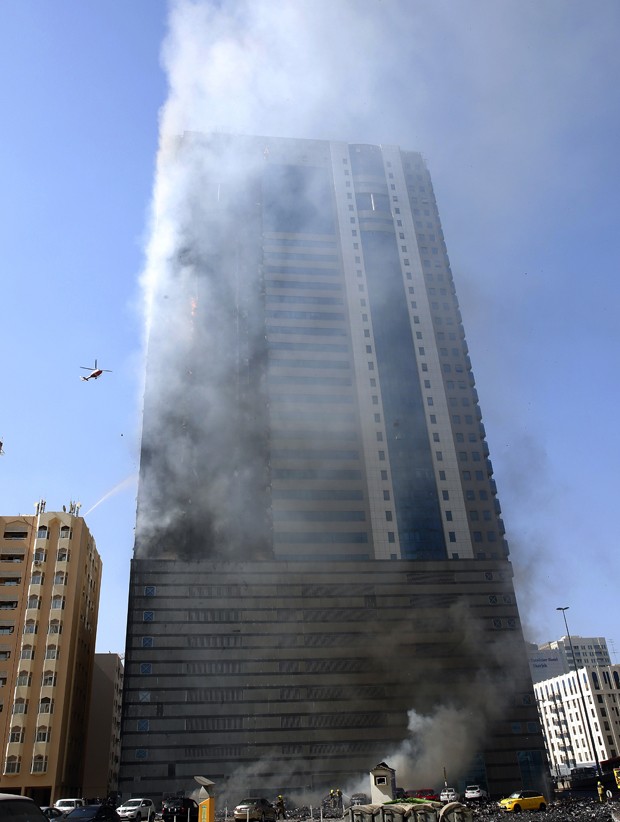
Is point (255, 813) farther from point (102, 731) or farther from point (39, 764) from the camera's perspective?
point (102, 731)

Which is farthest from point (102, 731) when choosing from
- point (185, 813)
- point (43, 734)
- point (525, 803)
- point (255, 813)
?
point (185, 813)

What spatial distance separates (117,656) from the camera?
102062mm

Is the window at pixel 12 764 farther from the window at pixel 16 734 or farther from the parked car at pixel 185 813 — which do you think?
the parked car at pixel 185 813

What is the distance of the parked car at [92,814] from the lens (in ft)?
95.9

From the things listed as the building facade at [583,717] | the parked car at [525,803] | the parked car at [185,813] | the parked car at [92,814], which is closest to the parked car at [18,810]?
the parked car at [185,813]

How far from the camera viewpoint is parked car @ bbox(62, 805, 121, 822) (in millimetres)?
29219

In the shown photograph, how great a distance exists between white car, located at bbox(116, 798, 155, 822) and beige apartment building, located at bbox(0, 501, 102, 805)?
101ft

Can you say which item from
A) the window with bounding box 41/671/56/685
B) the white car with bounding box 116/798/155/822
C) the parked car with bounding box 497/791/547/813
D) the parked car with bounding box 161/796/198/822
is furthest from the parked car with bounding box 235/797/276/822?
the window with bounding box 41/671/56/685

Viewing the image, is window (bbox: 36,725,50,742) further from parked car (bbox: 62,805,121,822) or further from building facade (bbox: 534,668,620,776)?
building facade (bbox: 534,668,620,776)

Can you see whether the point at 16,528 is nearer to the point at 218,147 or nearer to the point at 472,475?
the point at 472,475

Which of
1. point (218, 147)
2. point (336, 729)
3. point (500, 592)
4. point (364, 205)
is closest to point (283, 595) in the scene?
point (336, 729)

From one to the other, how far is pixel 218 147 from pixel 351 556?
71.9 m

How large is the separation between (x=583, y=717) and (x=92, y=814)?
11905 centimetres

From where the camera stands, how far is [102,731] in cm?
Result: 9706
